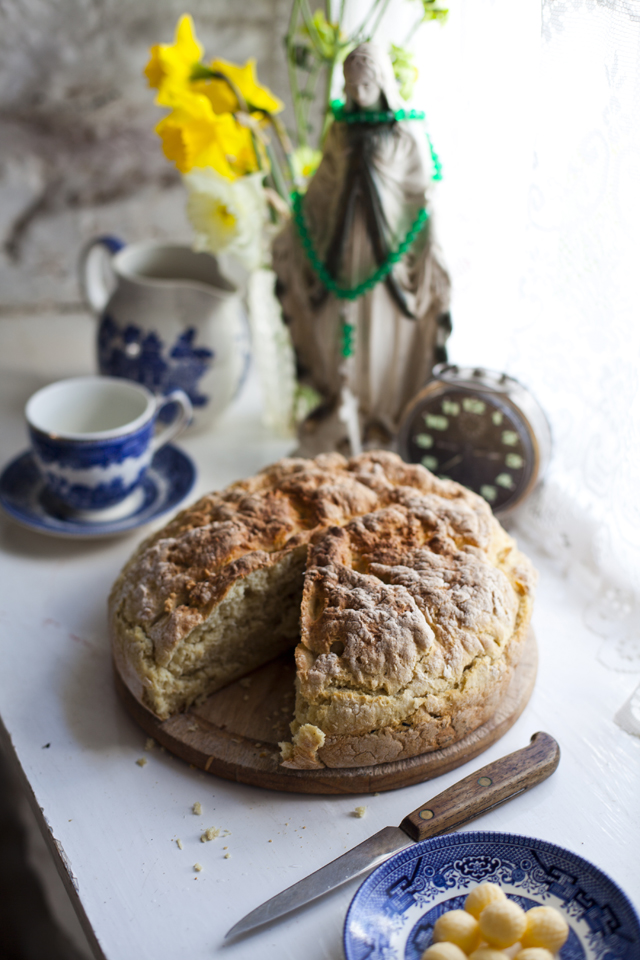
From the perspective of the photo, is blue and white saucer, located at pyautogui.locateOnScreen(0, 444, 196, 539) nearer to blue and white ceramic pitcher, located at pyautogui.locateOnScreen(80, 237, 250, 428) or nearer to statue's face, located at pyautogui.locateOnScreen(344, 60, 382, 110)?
blue and white ceramic pitcher, located at pyautogui.locateOnScreen(80, 237, 250, 428)

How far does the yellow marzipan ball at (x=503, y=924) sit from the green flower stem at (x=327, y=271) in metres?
1.02

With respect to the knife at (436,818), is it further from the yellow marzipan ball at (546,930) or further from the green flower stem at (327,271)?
the green flower stem at (327,271)

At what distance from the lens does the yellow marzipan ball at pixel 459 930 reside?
31.2 inches

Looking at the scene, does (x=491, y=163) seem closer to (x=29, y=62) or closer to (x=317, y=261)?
(x=317, y=261)

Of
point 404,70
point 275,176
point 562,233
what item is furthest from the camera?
point 275,176

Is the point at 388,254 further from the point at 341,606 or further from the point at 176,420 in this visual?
the point at 341,606

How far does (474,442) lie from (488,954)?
2.78 ft

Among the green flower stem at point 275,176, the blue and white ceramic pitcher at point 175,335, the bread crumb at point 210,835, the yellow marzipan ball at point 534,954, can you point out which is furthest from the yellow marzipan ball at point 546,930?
the green flower stem at point 275,176

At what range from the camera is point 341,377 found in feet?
5.08

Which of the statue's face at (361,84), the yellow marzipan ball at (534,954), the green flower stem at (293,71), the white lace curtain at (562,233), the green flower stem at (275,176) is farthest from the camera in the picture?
the green flower stem at (275,176)

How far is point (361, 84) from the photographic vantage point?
1.27 meters

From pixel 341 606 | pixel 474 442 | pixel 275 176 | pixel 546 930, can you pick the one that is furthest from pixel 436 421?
pixel 546 930

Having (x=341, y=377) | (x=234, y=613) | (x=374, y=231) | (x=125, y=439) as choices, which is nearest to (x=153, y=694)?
(x=234, y=613)

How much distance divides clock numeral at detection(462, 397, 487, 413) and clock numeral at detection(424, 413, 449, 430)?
0.05 meters
